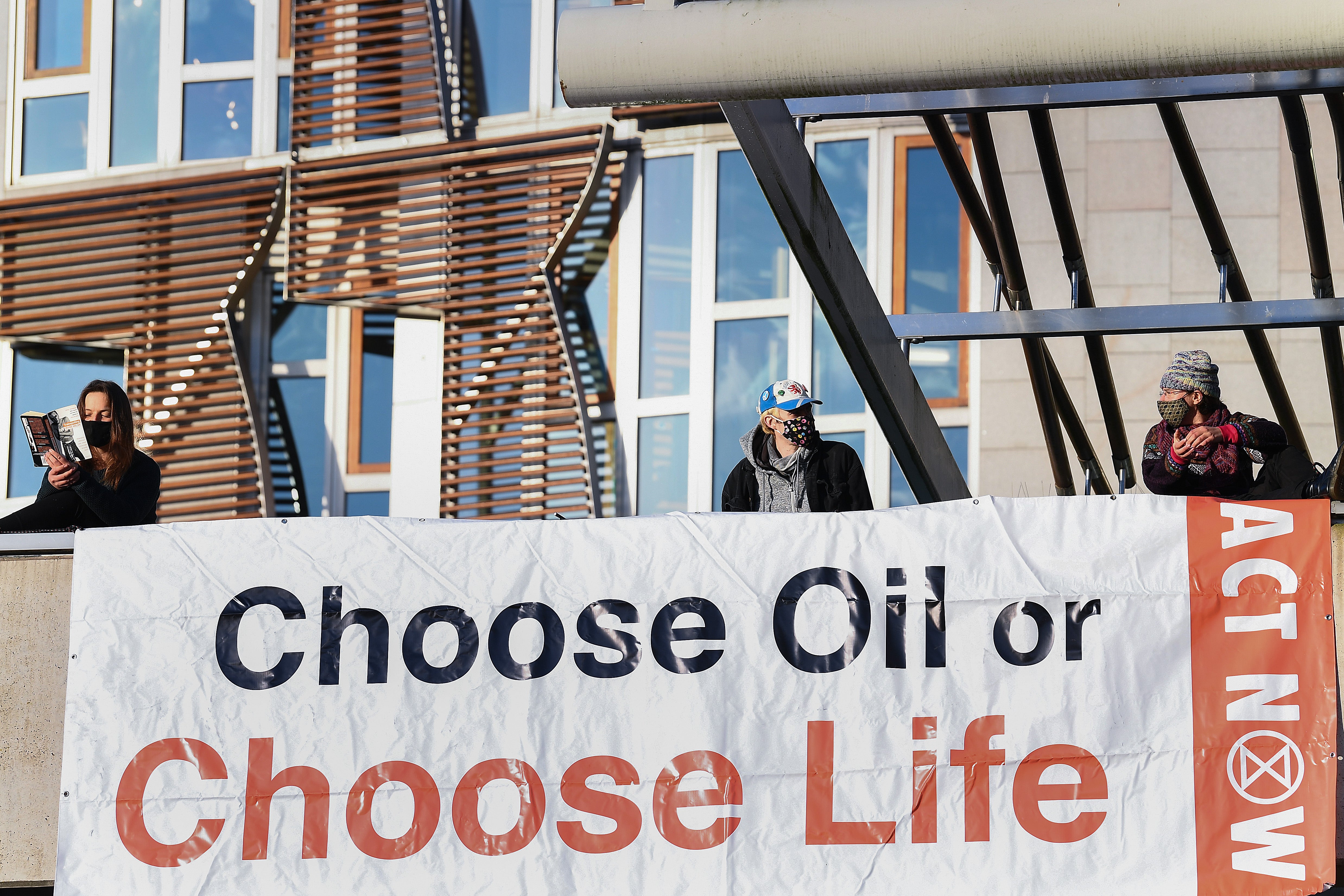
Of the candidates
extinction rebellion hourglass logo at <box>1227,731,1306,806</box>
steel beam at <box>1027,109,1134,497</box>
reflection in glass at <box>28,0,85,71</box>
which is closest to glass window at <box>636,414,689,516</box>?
steel beam at <box>1027,109,1134,497</box>

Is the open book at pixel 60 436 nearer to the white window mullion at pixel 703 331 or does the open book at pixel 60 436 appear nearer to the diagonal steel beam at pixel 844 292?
the diagonal steel beam at pixel 844 292

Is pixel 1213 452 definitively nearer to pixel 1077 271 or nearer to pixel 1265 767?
pixel 1265 767

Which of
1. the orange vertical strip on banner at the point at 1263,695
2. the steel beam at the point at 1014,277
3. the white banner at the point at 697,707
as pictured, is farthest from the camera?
the steel beam at the point at 1014,277

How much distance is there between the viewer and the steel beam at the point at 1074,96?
5926 millimetres

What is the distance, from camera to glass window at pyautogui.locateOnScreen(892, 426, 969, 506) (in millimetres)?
11789

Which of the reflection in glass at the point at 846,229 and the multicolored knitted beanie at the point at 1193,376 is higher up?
the reflection in glass at the point at 846,229

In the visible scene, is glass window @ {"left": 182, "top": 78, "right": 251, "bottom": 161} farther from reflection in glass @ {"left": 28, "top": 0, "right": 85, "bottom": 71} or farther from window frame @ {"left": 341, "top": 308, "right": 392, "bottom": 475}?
window frame @ {"left": 341, "top": 308, "right": 392, "bottom": 475}

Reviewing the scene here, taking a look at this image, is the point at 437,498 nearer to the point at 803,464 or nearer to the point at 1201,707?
the point at 803,464

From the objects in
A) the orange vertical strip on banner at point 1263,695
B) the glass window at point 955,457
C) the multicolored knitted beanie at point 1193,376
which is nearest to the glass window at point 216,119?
the glass window at point 955,457

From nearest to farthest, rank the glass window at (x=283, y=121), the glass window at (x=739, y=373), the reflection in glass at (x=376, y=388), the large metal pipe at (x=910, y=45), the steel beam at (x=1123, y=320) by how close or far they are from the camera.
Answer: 1. the large metal pipe at (x=910, y=45)
2. the steel beam at (x=1123, y=320)
3. the glass window at (x=739, y=373)
4. the reflection in glass at (x=376, y=388)
5. the glass window at (x=283, y=121)

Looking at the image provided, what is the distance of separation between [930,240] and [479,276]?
3495 millimetres

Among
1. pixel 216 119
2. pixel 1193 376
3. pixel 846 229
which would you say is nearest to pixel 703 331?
pixel 846 229

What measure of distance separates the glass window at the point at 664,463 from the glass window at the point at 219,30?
5.02 metres

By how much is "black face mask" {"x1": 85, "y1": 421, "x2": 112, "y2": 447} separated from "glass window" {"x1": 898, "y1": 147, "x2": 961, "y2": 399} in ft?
23.3
